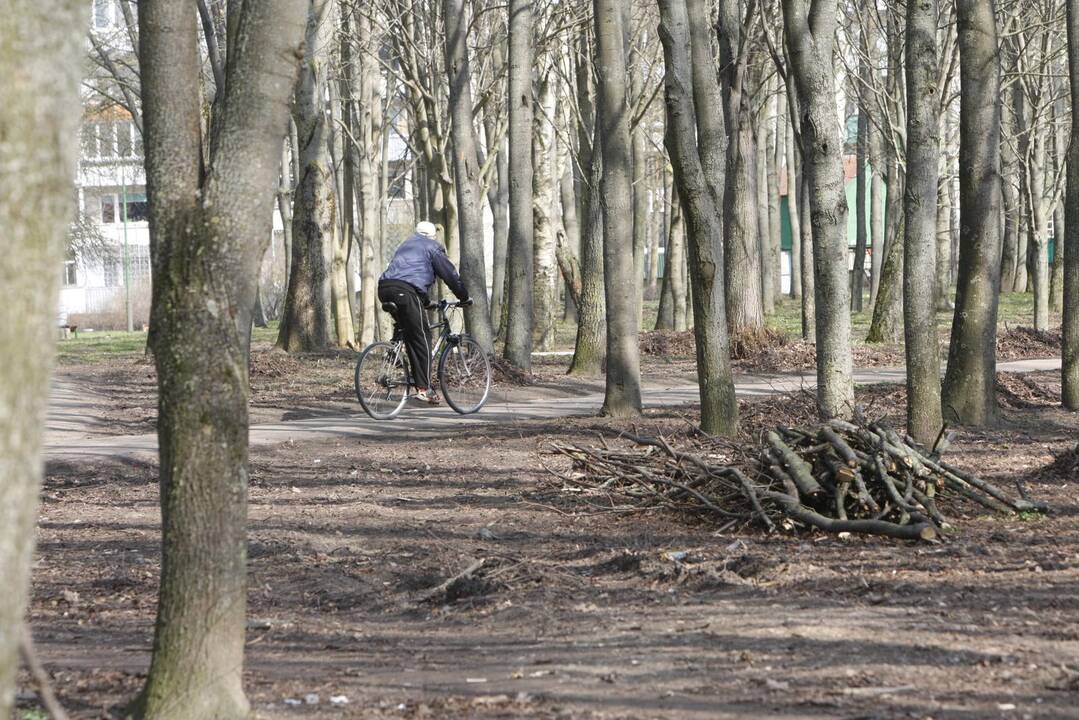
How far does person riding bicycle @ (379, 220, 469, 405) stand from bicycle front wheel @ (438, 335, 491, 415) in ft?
2.18

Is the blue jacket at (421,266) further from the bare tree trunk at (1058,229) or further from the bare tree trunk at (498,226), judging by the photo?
the bare tree trunk at (1058,229)

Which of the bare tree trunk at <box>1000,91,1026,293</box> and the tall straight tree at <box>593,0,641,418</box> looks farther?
the bare tree trunk at <box>1000,91,1026,293</box>

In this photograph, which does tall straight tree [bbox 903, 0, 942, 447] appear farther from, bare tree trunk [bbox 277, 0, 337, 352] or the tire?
bare tree trunk [bbox 277, 0, 337, 352]

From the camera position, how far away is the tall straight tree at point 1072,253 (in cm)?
1358

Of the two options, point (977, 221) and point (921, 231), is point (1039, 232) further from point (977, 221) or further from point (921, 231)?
point (921, 231)

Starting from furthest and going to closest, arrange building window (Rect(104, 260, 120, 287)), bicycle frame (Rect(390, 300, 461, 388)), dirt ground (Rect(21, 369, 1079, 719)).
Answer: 1. building window (Rect(104, 260, 120, 287))
2. bicycle frame (Rect(390, 300, 461, 388))
3. dirt ground (Rect(21, 369, 1079, 719))

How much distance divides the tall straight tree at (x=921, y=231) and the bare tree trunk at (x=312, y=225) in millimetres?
13669

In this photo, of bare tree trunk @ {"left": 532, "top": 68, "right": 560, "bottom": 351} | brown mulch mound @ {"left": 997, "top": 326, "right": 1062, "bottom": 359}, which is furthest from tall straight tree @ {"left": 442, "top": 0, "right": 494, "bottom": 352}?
brown mulch mound @ {"left": 997, "top": 326, "right": 1062, "bottom": 359}

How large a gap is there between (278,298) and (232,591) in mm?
52532

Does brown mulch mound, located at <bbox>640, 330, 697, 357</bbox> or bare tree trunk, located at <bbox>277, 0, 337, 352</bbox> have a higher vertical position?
bare tree trunk, located at <bbox>277, 0, 337, 352</bbox>

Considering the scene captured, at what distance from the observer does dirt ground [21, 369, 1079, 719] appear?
4.54 metres


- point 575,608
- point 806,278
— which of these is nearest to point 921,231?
point 575,608

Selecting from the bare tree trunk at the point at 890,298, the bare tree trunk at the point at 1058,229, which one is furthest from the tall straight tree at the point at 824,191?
the bare tree trunk at the point at 1058,229

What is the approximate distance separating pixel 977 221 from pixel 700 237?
8.78ft
